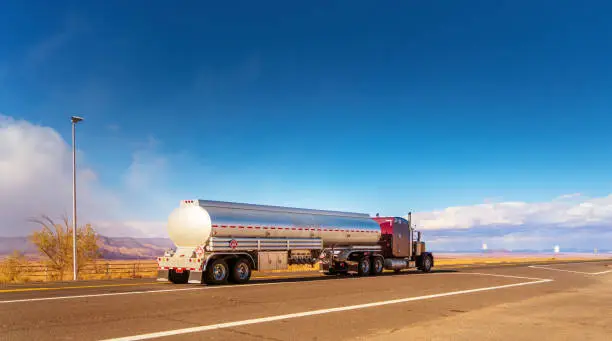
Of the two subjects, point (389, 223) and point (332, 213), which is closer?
point (332, 213)

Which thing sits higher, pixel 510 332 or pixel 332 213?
pixel 332 213

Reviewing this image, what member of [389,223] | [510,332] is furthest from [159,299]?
[389,223]

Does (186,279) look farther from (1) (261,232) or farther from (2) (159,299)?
(2) (159,299)

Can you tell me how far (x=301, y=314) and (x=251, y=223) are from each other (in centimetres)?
931

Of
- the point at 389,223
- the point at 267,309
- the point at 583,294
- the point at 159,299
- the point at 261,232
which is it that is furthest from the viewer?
the point at 389,223

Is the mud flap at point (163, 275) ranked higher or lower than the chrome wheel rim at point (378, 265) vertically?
higher

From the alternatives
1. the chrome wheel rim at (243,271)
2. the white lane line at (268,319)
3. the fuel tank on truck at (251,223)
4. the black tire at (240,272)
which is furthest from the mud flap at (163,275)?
the white lane line at (268,319)

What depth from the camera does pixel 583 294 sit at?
16938 millimetres

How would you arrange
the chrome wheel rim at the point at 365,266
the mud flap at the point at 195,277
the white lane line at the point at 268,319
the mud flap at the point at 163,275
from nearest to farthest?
1. the white lane line at the point at 268,319
2. the mud flap at the point at 195,277
3. the mud flap at the point at 163,275
4. the chrome wheel rim at the point at 365,266

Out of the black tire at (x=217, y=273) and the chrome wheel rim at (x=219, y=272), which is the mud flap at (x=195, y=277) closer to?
the black tire at (x=217, y=273)

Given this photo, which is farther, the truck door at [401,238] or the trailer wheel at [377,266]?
the truck door at [401,238]

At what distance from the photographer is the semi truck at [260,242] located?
19.0 metres

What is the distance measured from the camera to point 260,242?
67.6 ft

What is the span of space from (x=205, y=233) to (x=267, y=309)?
7549 millimetres
